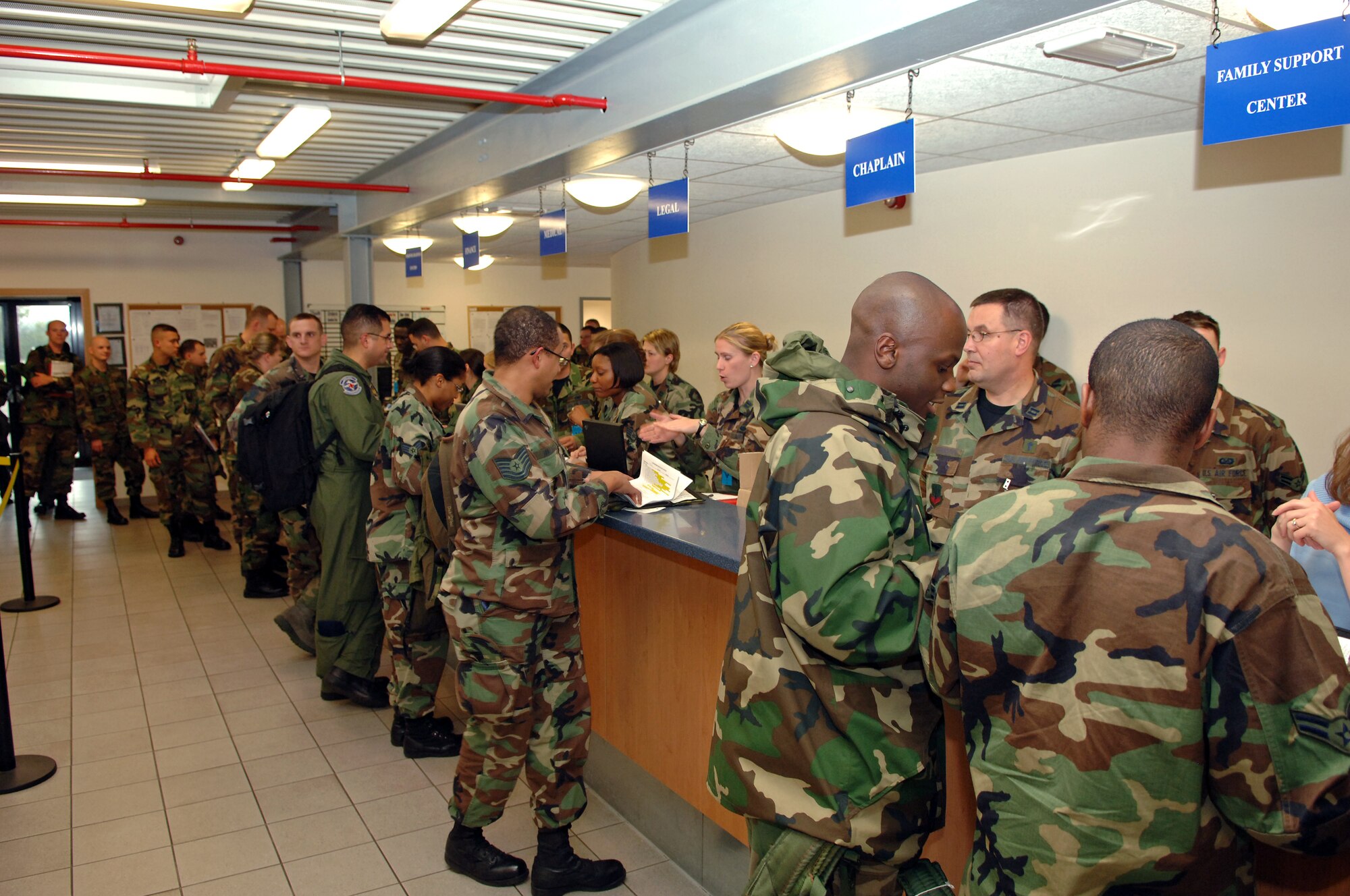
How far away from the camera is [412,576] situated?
3.86 m

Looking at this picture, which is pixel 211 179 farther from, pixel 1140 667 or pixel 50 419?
pixel 1140 667

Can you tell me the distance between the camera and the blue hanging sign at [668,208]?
4.86 metres

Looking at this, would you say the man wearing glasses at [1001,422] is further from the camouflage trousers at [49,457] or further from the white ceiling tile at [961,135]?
the camouflage trousers at [49,457]

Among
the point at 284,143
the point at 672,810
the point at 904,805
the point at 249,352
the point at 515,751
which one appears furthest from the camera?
the point at 249,352

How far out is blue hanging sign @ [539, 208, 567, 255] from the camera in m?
6.14

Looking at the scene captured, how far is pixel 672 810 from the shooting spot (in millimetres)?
3160

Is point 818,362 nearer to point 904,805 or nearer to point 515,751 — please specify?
point 904,805

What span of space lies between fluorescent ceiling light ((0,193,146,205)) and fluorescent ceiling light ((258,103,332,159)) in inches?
124

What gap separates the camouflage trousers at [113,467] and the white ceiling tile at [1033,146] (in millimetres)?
8816

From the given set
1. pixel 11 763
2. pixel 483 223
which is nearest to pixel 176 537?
pixel 483 223

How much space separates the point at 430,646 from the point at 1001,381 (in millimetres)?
2611

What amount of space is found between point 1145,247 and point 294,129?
201 inches

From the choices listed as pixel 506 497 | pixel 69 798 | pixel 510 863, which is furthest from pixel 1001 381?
pixel 69 798

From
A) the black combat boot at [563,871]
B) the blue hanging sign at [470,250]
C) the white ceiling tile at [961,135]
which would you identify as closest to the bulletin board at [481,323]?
the blue hanging sign at [470,250]
